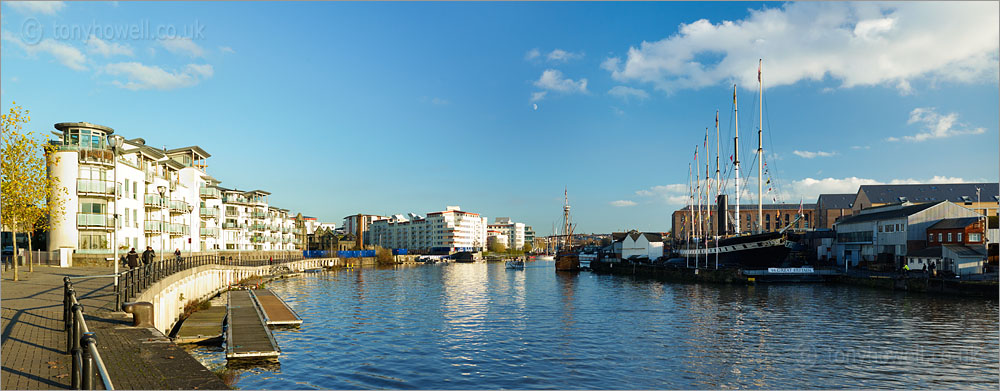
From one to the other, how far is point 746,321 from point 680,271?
177 ft

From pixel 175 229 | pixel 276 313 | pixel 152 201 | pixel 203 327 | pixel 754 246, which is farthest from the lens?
pixel 754 246

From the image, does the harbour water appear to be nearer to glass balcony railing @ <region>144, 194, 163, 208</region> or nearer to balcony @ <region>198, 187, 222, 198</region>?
glass balcony railing @ <region>144, 194, 163, 208</region>

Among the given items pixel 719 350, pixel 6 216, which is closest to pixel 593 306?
pixel 719 350

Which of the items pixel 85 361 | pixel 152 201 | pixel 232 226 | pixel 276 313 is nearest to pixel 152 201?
pixel 152 201

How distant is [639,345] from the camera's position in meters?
33.2

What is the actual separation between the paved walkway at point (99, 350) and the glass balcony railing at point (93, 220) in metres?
40.2

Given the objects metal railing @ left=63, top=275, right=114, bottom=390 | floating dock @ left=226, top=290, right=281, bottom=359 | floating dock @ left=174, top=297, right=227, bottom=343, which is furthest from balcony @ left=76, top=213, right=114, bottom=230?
metal railing @ left=63, top=275, right=114, bottom=390

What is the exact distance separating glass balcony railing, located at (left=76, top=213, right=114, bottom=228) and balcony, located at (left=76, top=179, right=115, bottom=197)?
86.0 inches

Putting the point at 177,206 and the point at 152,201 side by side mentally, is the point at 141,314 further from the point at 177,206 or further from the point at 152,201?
the point at 177,206

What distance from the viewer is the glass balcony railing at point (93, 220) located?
6025 centimetres

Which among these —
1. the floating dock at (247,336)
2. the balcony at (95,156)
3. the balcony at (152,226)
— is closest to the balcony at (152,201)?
the balcony at (152,226)

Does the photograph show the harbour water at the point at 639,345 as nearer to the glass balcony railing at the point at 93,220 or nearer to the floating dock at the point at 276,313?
the floating dock at the point at 276,313

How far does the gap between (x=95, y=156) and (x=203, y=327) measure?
36206mm

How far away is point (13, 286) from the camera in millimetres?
33250
